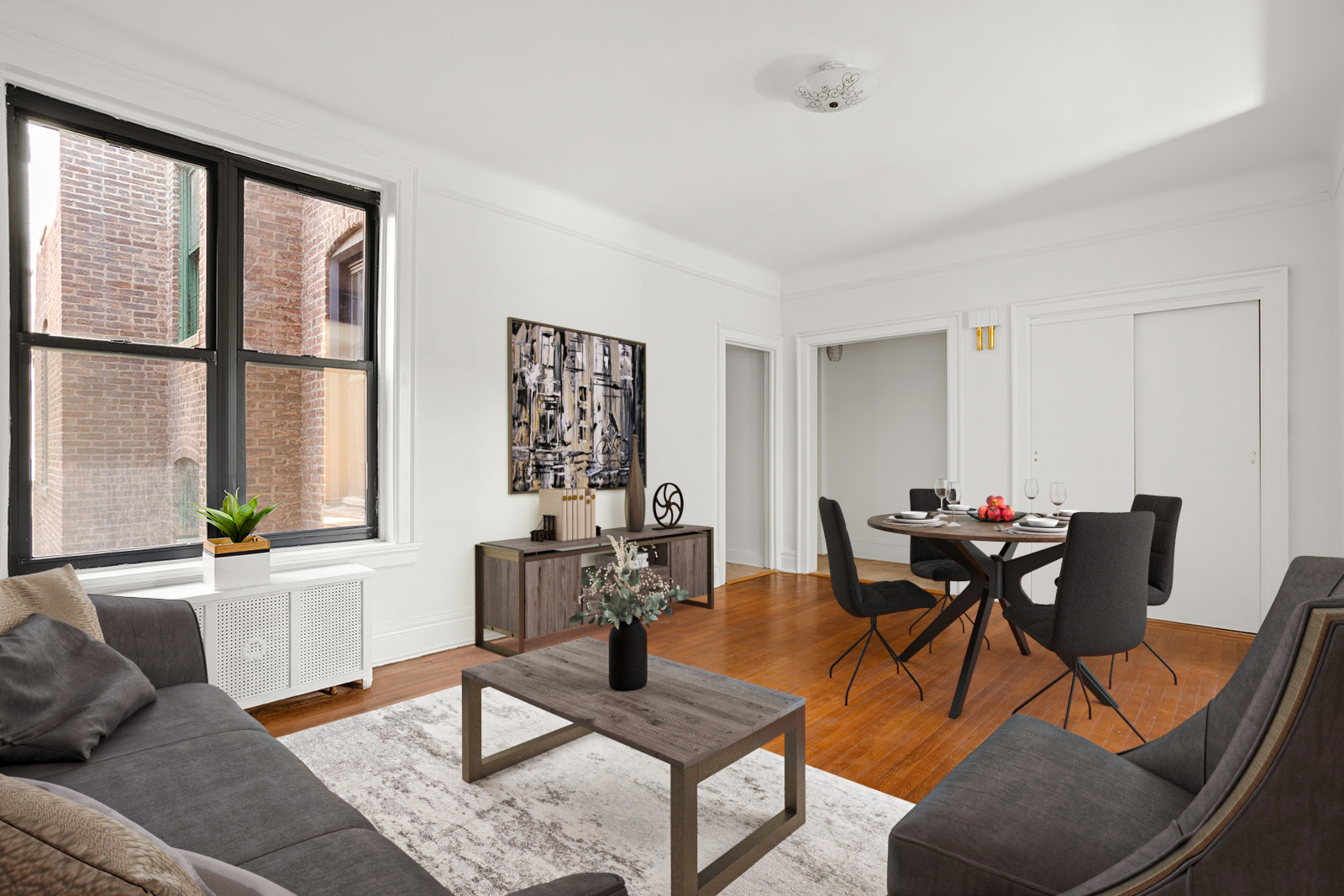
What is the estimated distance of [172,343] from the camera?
3143 mm

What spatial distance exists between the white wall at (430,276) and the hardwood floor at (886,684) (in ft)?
1.91

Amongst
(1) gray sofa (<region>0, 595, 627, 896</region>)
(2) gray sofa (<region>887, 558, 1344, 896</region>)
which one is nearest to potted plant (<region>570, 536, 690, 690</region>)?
(1) gray sofa (<region>0, 595, 627, 896</region>)

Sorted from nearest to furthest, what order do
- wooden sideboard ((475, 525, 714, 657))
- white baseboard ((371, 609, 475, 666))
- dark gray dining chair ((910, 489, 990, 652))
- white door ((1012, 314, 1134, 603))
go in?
A: white baseboard ((371, 609, 475, 666)) < wooden sideboard ((475, 525, 714, 657)) < dark gray dining chair ((910, 489, 990, 652)) < white door ((1012, 314, 1134, 603))

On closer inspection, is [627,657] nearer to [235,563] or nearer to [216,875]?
[216,875]

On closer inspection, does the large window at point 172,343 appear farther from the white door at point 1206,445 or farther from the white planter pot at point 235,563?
the white door at point 1206,445

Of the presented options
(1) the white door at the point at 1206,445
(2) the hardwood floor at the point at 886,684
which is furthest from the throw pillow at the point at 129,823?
(1) the white door at the point at 1206,445

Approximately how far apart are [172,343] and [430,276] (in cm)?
130

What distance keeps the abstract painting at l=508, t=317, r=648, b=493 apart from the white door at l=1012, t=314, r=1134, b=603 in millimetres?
2947

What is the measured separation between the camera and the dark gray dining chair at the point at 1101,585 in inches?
104

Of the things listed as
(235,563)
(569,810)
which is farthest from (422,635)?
(569,810)

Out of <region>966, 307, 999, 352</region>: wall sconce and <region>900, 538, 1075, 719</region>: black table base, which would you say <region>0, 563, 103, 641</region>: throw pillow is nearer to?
<region>900, 538, 1075, 719</region>: black table base

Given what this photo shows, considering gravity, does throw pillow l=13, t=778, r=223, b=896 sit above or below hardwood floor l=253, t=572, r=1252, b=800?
above

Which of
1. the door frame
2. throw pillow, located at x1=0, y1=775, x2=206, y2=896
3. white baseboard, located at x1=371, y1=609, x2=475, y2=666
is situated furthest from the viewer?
the door frame

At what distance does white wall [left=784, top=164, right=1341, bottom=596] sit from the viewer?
4016 mm
